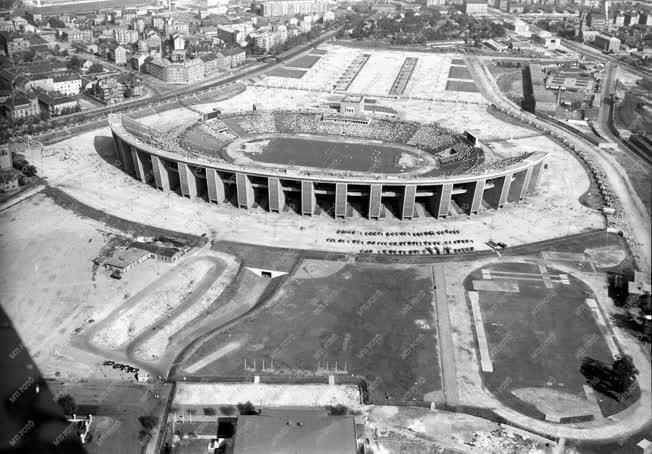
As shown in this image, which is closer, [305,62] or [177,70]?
[177,70]

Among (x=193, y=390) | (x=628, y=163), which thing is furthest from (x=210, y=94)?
(x=193, y=390)

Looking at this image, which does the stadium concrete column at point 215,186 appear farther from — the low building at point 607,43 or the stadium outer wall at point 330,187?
the low building at point 607,43

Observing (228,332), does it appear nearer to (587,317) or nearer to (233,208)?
(233,208)

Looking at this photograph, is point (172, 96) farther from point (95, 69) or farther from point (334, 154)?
point (334, 154)

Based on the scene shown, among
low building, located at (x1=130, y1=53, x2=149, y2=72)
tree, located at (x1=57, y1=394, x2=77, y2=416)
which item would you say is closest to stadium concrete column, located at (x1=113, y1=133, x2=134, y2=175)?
tree, located at (x1=57, y1=394, x2=77, y2=416)

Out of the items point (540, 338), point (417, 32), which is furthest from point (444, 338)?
point (417, 32)

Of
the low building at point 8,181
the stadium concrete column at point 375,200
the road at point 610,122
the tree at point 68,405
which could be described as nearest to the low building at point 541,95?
the road at point 610,122

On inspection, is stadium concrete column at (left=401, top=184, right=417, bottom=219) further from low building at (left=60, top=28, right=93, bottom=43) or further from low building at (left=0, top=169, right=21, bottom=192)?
low building at (left=60, top=28, right=93, bottom=43)
